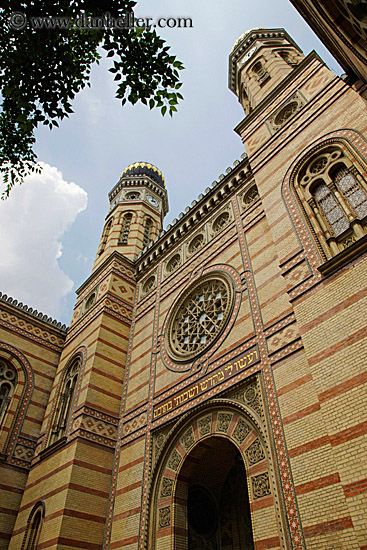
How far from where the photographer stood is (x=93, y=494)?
8383 millimetres

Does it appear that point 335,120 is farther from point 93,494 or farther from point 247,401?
point 93,494

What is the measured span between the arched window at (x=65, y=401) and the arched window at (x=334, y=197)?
7.92 m

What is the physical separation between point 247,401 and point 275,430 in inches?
36.6

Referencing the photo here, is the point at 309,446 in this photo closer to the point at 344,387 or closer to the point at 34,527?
the point at 344,387

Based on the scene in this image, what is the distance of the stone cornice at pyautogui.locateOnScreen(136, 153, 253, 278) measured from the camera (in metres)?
10.8

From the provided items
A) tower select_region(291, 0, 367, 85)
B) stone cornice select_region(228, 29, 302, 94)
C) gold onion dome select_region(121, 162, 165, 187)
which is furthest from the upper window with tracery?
gold onion dome select_region(121, 162, 165, 187)

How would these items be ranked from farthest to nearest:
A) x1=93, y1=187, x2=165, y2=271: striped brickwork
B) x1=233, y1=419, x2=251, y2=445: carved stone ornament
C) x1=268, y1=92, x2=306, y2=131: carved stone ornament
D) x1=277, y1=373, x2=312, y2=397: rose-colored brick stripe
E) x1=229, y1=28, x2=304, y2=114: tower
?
x1=93, y1=187, x2=165, y2=271: striped brickwork → x1=229, y1=28, x2=304, y2=114: tower → x1=268, y1=92, x2=306, y2=131: carved stone ornament → x1=233, y1=419, x2=251, y2=445: carved stone ornament → x1=277, y1=373, x2=312, y2=397: rose-colored brick stripe

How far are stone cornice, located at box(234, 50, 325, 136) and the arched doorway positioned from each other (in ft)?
26.2

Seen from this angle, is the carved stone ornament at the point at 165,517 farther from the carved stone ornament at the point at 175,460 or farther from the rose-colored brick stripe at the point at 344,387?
the rose-colored brick stripe at the point at 344,387

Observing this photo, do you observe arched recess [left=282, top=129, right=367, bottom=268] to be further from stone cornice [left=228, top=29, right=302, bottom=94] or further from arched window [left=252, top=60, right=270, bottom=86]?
stone cornice [left=228, top=29, right=302, bottom=94]

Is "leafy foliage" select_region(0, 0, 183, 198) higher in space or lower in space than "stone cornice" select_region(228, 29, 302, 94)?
lower

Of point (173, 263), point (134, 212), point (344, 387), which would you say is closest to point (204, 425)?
point (344, 387)

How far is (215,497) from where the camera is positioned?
336 inches

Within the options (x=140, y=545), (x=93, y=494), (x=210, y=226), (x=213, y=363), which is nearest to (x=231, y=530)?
(x=140, y=545)
